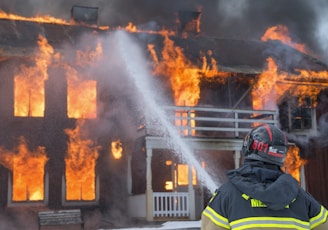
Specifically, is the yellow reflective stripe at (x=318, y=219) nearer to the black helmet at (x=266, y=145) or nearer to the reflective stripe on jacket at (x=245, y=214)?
the reflective stripe on jacket at (x=245, y=214)

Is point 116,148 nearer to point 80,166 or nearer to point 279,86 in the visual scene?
point 80,166

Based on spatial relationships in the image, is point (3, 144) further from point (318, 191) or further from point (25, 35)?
point (318, 191)

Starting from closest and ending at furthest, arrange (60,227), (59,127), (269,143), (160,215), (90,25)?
(269,143) < (60,227) < (160,215) < (59,127) < (90,25)

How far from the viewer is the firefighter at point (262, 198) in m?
2.50

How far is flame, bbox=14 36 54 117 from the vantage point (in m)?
16.5

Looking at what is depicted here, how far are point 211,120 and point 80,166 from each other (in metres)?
4.45

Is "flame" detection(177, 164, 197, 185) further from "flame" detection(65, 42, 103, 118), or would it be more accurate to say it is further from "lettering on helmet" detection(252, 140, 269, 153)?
"lettering on helmet" detection(252, 140, 269, 153)

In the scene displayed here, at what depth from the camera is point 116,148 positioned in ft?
56.6

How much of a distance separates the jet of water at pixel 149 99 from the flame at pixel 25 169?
11.8 feet

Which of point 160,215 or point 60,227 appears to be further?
point 160,215

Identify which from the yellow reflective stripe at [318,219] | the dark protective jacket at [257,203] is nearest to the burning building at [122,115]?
the yellow reflective stripe at [318,219]

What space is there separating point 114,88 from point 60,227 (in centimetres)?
559

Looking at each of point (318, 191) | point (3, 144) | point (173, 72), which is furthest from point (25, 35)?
point (318, 191)

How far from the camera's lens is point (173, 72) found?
17.7 m
